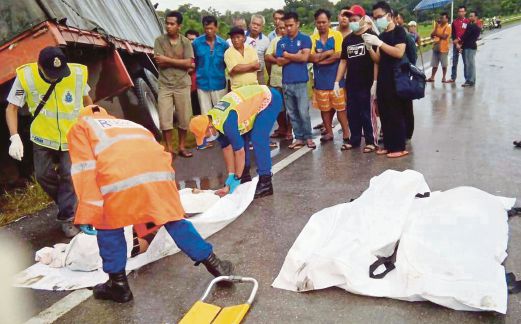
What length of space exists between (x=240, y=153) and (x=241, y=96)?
559mm

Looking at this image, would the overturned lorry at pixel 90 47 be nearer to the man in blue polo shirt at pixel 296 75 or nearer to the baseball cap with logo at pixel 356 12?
the man in blue polo shirt at pixel 296 75

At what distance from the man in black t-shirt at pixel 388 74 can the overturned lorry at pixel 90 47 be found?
315 centimetres

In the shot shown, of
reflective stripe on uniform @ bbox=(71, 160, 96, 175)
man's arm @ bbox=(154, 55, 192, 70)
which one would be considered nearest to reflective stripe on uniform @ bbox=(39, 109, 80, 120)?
reflective stripe on uniform @ bbox=(71, 160, 96, 175)

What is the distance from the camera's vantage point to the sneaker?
14.7ft

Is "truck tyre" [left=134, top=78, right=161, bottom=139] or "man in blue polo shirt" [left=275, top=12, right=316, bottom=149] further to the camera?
"truck tyre" [left=134, top=78, right=161, bottom=139]

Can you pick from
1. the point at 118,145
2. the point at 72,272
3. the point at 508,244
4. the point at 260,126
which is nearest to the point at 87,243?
the point at 72,272

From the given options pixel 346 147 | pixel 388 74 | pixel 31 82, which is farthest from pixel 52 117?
pixel 388 74

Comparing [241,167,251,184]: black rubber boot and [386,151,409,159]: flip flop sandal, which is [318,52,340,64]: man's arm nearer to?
[386,151,409,159]: flip flop sandal

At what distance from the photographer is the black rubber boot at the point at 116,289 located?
10.5 feet

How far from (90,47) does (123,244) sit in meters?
3.59

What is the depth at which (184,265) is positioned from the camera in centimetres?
370

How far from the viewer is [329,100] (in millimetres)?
6930

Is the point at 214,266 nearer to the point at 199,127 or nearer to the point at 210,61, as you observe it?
the point at 199,127

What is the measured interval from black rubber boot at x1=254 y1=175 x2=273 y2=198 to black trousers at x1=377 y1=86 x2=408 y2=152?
1.93 metres
